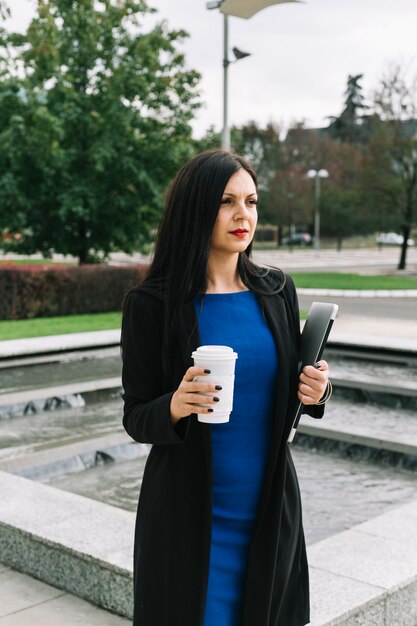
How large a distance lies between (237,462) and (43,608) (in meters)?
2.30

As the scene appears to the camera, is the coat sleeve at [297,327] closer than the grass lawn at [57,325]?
Yes

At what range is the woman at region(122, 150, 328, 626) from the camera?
7.22 ft

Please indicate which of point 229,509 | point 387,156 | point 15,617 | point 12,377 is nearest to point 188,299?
point 229,509

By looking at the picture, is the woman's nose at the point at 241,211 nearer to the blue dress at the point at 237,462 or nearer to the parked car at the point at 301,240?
the blue dress at the point at 237,462

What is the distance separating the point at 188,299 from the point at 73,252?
62.5ft

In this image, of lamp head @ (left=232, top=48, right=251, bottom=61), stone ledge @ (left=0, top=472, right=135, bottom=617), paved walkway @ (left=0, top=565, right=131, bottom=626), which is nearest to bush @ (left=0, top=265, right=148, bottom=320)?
lamp head @ (left=232, top=48, right=251, bottom=61)

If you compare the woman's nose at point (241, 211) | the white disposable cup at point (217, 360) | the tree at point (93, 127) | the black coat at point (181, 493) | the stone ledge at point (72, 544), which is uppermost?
the tree at point (93, 127)

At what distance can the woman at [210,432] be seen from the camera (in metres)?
2.20

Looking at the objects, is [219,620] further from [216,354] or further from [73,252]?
[73,252]

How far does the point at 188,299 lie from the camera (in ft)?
7.41

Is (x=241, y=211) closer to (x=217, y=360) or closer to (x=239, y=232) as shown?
(x=239, y=232)

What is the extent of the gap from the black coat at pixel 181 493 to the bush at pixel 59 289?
14.1 m

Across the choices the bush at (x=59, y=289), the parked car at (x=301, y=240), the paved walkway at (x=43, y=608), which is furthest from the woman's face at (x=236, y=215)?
the parked car at (x=301, y=240)

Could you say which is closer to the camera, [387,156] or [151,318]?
[151,318]
